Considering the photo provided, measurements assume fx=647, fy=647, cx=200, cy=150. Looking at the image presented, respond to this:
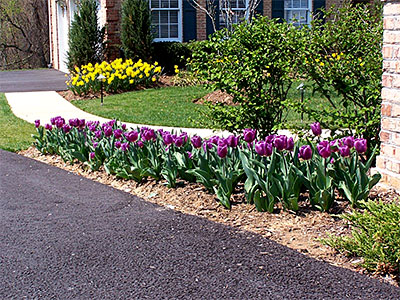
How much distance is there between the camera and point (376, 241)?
4043 millimetres

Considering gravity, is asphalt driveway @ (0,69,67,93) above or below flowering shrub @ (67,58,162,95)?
below

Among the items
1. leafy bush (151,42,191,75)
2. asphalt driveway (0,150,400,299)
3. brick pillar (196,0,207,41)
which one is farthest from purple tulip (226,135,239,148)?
brick pillar (196,0,207,41)

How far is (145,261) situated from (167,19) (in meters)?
16.4

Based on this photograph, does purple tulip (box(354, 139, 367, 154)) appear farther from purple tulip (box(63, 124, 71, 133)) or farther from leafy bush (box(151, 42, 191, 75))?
leafy bush (box(151, 42, 191, 75))

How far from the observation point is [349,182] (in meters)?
5.00

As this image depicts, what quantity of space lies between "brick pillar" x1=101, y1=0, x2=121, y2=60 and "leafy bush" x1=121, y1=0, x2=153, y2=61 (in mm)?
904

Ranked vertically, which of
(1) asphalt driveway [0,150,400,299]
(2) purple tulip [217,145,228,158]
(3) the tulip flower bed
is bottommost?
(1) asphalt driveway [0,150,400,299]

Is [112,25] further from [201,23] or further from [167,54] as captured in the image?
[201,23]

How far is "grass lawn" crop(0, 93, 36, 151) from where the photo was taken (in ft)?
30.3

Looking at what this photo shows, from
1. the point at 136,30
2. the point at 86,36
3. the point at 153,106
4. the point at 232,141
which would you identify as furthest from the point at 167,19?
the point at 232,141

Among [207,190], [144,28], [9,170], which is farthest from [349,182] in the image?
[144,28]

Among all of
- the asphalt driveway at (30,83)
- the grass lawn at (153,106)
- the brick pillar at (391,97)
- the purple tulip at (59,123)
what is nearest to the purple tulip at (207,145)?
the brick pillar at (391,97)

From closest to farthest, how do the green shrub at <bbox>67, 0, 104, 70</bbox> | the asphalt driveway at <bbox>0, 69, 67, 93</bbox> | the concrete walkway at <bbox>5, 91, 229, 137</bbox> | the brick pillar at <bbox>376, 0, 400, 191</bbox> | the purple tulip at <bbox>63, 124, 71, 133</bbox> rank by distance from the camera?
the brick pillar at <bbox>376, 0, 400, 191</bbox> < the purple tulip at <bbox>63, 124, 71, 133</bbox> < the concrete walkway at <bbox>5, 91, 229, 137</bbox> < the asphalt driveway at <bbox>0, 69, 67, 93</bbox> < the green shrub at <bbox>67, 0, 104, 70</bbox>

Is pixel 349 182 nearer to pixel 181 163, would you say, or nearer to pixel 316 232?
pixel 316 232
